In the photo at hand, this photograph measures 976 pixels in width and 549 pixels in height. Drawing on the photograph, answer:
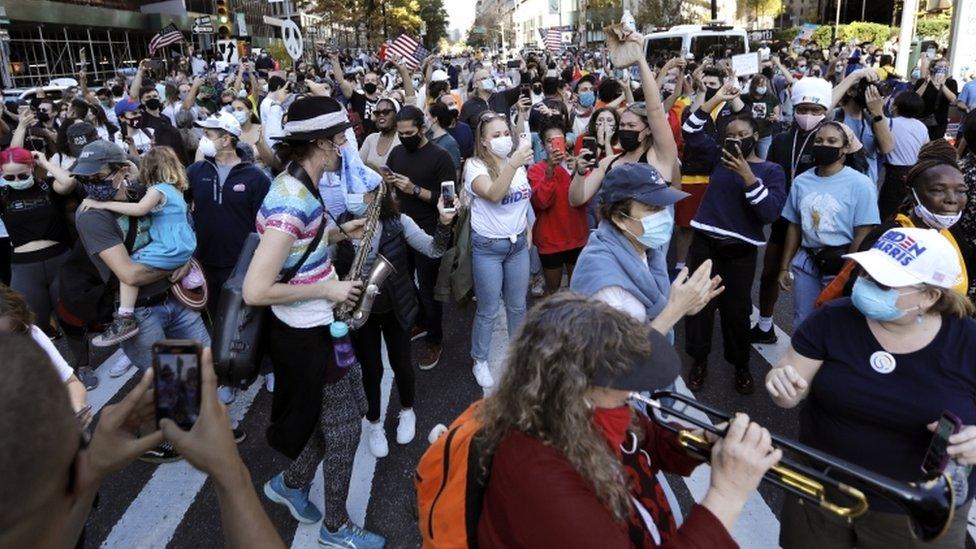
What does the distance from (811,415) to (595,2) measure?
54.9 metres

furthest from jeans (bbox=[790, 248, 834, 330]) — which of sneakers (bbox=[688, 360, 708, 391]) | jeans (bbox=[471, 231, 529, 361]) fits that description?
jeans (bbox=[471, 231, 529, 361])

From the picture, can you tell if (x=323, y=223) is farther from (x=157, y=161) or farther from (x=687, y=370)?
(x=687, y=370)

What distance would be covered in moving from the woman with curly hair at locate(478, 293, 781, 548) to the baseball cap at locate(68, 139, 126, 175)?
3.47 meters

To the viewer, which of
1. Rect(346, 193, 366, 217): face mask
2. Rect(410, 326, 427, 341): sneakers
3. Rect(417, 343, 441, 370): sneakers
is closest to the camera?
Rect(346, 193, 366, 217): face mask

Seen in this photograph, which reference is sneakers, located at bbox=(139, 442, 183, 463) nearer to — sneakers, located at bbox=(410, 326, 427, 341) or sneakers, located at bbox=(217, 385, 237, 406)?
sneakers, located at bbox=(217, 385, 237, 406)

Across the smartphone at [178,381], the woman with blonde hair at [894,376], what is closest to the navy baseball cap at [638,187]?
the woman with blonde hair at [894,376]

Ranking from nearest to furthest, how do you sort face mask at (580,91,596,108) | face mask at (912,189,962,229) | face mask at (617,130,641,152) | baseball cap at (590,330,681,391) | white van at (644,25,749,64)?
baseball cap at (590,330,681,391) → face mask at (912,189,962,229) → face mask at (617,130,641,152) → face mask at (580,91,596,108) → white van at (644,25,749,64)

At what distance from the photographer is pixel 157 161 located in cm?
445

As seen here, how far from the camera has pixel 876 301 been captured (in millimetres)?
2271

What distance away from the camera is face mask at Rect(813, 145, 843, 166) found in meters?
4.15

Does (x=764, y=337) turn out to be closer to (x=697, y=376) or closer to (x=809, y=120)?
(x=697, y=376)

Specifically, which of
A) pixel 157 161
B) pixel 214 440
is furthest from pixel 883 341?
pixel 157 161

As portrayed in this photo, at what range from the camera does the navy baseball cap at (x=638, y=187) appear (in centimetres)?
289

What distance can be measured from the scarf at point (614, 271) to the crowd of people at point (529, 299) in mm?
13
